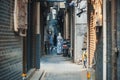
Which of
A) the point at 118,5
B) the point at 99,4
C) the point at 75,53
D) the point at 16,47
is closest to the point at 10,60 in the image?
the point at 16,47

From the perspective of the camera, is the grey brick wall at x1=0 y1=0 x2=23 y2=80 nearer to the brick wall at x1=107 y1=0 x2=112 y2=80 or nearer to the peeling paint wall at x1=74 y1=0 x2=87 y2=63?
the brick wall at x1=107 y1=0 x2=112 y2=80

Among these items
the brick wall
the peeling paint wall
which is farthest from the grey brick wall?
the peeling paint wall

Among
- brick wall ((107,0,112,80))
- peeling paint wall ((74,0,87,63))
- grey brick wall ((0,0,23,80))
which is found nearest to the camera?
grey brick wall ((0,0,23,80))

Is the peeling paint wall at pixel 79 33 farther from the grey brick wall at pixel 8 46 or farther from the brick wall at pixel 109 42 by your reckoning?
the grey brick wall at pixel 8 46

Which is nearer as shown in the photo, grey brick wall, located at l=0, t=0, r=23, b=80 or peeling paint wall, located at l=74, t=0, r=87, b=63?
grey brick wall, located at l=0, t=0, r=23, b=80

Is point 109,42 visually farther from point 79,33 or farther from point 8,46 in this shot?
point 79,33

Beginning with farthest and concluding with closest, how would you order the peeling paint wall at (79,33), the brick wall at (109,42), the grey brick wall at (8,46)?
the peeling paint wall at (79,33) < the brick wall at (109,42) < the grey brick wall at (8,46)

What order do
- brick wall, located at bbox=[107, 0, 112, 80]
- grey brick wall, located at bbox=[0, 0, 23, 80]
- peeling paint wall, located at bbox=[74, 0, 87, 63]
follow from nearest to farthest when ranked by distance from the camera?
grey brick wall, located at bbox=[0, 0, 23, 80] < brick wall, located at bbox=[107, 0, 112, 80] < peeling paint wall, located at bbox=[74, 0, 87, 63]

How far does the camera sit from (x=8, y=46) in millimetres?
8289

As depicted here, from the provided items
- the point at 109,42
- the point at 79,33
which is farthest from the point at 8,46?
the point at 79,33

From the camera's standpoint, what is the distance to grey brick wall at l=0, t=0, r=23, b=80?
761cm

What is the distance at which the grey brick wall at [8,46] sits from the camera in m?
7.61

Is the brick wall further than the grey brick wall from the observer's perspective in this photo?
Yes

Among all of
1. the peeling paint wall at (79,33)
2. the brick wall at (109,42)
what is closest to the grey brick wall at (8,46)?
the brick wall at (109,42)
